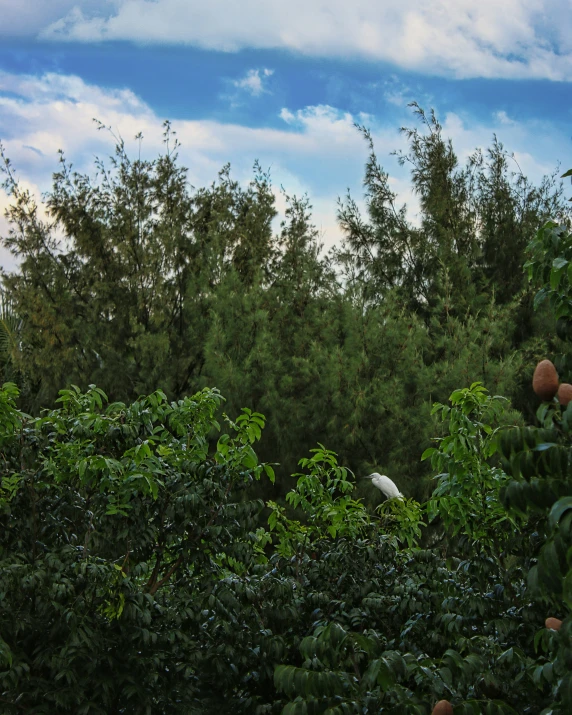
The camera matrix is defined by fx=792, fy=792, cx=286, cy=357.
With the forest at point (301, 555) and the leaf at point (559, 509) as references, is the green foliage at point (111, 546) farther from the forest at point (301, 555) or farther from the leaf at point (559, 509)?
the leaf at point (559, 509)

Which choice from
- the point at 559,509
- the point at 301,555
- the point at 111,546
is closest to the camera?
the point at 559,509

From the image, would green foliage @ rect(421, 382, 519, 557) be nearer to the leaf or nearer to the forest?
the forest

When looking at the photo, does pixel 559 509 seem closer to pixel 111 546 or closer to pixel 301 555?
pixel 111 546

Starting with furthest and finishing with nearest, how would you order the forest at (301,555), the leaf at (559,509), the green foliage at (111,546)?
the green foliage at (111,546), the forest at (301,555), the leaf at (559,509)

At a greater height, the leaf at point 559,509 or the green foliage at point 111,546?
the leaf at point 559,509

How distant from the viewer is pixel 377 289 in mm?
12070

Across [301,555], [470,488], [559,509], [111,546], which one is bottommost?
[301,555]

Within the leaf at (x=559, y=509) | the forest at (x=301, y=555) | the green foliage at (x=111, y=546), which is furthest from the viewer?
the green foliage at (x=111, y=546)

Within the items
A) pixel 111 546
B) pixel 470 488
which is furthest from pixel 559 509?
pixel 111 546

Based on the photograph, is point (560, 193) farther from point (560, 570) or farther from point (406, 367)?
point (560, 570)

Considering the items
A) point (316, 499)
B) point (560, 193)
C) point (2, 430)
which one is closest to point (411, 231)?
point (560, 193)

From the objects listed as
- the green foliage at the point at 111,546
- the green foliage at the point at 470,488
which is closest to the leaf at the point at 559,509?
the green foliage at the point at 470,488

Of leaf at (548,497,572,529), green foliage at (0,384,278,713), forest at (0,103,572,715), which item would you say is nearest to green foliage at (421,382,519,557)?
forest at (0,103,572,715)

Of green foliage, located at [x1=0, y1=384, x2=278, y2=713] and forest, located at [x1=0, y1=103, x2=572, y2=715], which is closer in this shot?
forest, located at [x1=0, y1=103, x2=572, y2=715]
